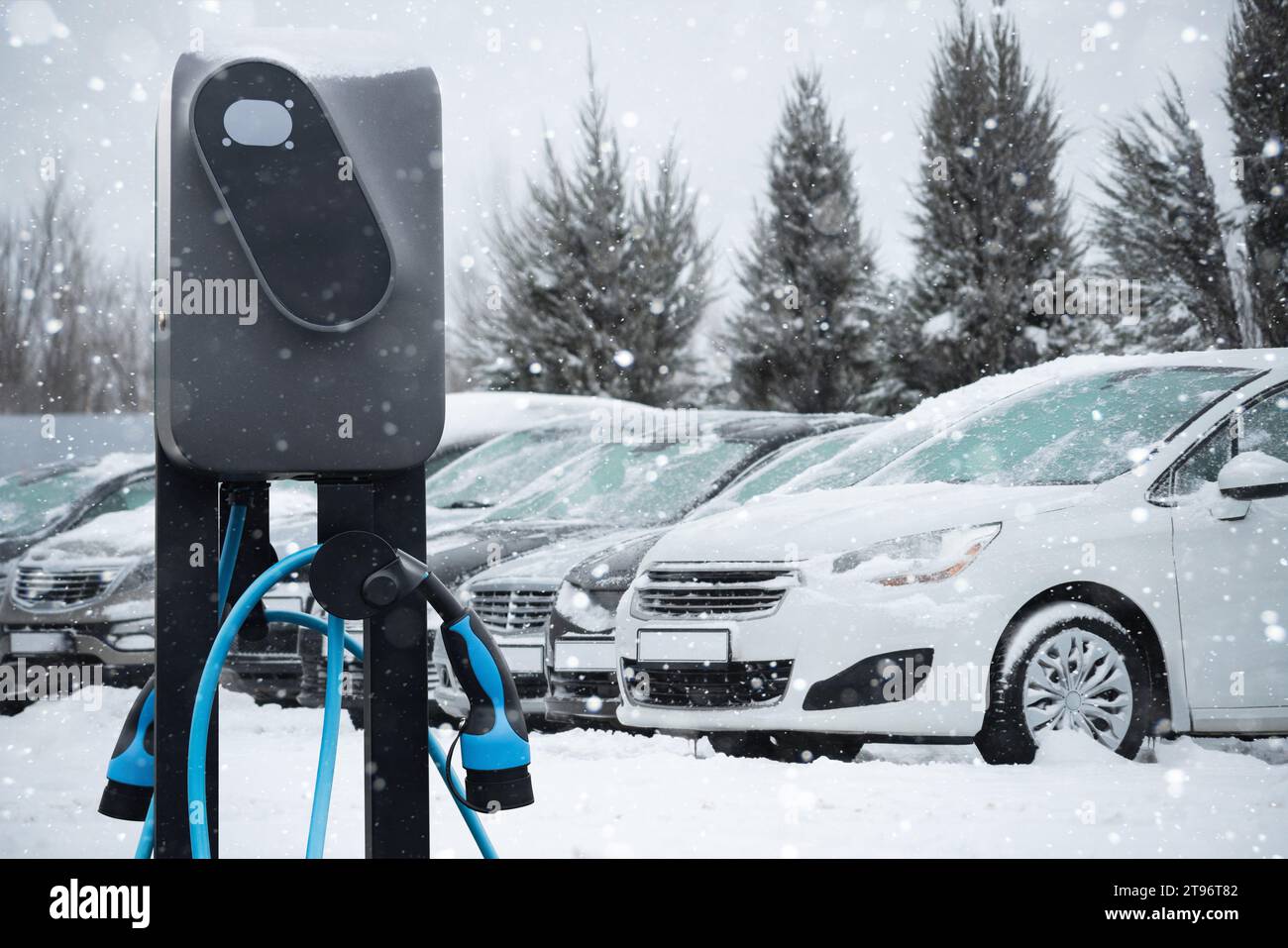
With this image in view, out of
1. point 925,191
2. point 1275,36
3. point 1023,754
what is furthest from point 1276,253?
point 1023,754

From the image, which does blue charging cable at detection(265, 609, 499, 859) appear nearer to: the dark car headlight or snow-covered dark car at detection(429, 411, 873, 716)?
the dark car headlight

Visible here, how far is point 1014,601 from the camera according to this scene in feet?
14.4

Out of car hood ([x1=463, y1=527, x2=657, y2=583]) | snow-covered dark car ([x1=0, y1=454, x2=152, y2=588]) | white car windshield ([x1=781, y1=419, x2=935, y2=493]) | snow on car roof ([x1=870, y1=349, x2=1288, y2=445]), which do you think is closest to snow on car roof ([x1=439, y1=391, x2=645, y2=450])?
car hood ([x1=463, y1=527, x2=657, y2=583])

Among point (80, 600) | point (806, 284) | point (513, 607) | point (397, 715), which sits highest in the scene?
point (806, 284)

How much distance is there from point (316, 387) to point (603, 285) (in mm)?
13436

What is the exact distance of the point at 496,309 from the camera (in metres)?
15.7

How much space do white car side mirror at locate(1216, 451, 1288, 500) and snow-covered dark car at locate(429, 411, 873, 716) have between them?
2260mm

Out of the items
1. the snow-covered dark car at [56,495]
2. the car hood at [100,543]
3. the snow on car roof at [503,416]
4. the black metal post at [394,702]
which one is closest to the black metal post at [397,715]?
the black metal post at [394,702]

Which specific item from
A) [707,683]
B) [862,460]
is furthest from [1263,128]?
[707,683]

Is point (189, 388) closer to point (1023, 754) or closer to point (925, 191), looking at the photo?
point (1023, 754)

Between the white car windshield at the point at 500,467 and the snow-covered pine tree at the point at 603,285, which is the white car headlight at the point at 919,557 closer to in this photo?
the white car windshield at the point at 500,467

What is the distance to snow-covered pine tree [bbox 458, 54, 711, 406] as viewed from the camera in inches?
580

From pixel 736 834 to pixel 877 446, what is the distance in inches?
95.3

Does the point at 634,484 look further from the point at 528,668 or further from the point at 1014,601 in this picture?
the point at 1014,601
